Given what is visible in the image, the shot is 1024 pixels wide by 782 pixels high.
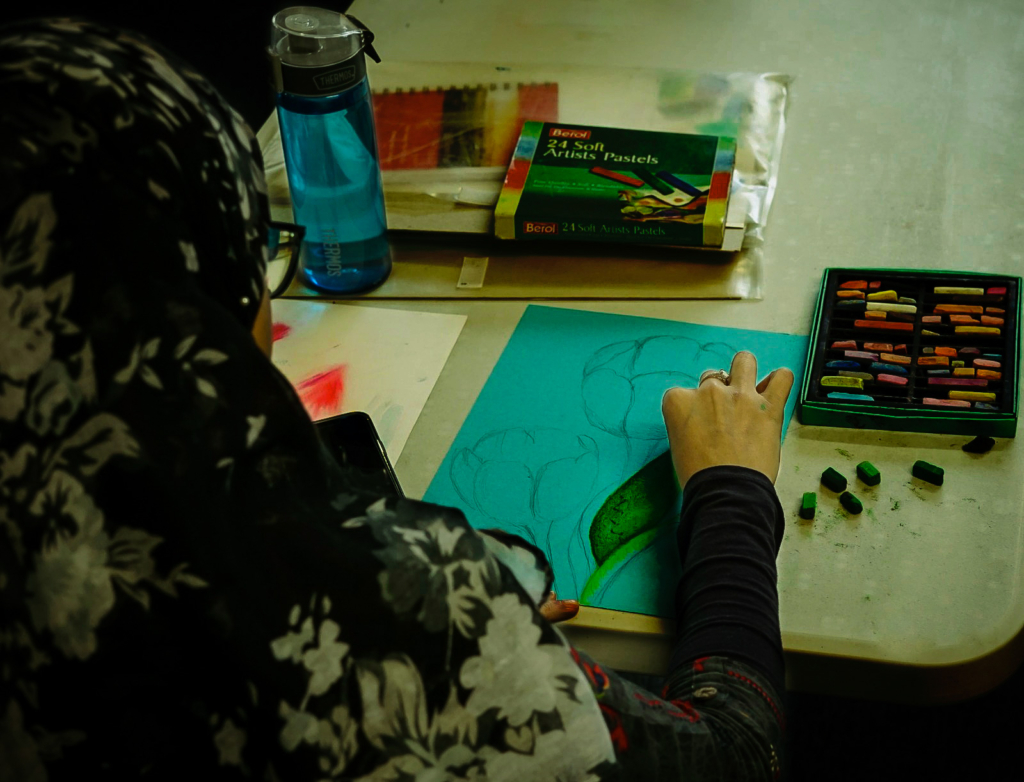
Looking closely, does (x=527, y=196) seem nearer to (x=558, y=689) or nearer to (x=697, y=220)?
(x=697, y=220)

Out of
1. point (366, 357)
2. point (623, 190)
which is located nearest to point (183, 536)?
point (366, 357)

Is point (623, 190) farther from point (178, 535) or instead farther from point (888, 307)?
point (178, 535)

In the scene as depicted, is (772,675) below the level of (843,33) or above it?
below

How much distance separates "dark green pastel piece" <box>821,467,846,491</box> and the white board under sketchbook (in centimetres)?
36

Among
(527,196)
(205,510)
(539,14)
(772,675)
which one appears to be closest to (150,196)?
(205,510)

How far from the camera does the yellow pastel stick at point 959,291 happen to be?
96 centimetres

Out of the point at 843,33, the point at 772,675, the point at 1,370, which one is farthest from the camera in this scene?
the point at 843,33

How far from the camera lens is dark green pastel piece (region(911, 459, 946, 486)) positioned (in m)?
0.82

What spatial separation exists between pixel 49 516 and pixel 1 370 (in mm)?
70

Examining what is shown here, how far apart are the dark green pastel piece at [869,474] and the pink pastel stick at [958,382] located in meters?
0.11

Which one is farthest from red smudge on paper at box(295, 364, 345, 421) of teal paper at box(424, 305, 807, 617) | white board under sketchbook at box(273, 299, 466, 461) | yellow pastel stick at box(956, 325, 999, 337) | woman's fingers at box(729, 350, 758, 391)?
yellow pastel stick at box(956, 325, 999, 337)

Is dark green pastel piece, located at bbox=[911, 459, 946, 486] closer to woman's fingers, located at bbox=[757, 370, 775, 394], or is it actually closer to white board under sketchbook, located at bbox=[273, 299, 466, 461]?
woman's fingers, located at bbox=[757, 370, 775, 394]

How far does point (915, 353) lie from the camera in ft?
3.02

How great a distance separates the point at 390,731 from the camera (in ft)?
1.73
